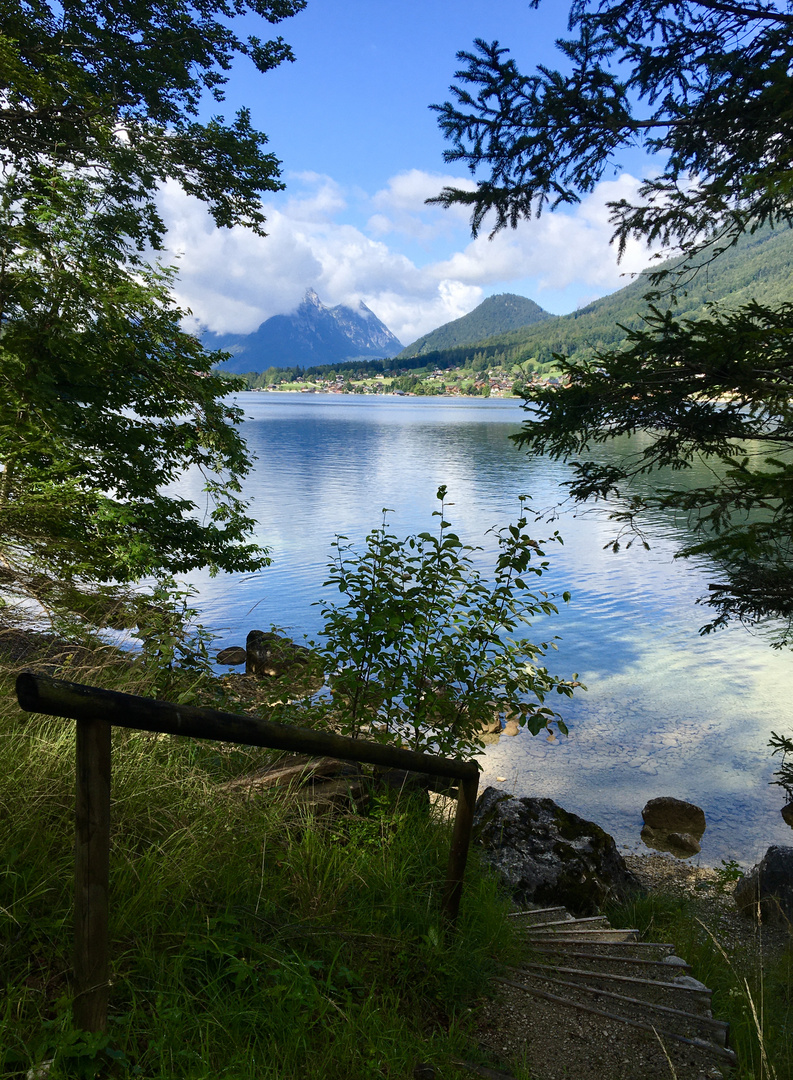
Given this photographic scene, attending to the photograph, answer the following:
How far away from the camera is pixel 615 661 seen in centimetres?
1531

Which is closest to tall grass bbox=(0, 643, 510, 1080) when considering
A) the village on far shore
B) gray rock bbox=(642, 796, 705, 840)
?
gray rock bbox=(642, 796, 705, 840)

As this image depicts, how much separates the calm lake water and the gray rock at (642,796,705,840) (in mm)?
→ 201

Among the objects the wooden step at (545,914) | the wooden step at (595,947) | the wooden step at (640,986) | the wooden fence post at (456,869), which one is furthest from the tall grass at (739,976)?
the wooden fence post at (456,869)

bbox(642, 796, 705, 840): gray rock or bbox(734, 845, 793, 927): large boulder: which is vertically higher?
bbox(734, 845, 793, 927): large boulder

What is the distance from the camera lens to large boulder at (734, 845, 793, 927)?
667 cm

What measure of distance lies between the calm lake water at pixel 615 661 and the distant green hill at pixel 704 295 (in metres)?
6.39

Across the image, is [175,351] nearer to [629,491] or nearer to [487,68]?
[487,68]

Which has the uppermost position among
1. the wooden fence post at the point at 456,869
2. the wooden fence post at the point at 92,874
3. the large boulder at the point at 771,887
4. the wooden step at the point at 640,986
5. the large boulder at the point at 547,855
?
the wooden fence post at the point at 92,874

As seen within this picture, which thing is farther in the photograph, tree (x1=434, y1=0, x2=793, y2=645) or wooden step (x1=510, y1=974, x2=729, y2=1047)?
tree (x1=434, y1=0, x2=793, y2=645)

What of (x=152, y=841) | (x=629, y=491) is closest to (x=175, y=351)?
(x=152, y=841)

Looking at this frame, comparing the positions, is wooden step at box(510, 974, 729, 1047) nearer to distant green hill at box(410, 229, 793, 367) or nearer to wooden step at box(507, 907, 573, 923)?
wooden step at box(507, 907, 573, 923)

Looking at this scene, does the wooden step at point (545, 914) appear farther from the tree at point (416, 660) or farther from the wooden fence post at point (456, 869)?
the tree at point (416, 660)

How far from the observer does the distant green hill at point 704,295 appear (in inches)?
291

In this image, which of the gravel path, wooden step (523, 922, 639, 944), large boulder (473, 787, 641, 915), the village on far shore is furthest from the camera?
the village on far shore
